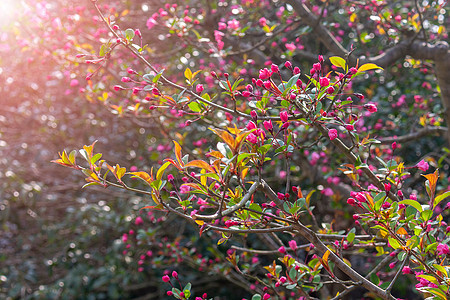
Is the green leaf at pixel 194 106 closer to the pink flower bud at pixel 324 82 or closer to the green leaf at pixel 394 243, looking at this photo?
the pink flower bud at pixel 324 82

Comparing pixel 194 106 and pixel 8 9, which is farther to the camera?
pixel 8 9

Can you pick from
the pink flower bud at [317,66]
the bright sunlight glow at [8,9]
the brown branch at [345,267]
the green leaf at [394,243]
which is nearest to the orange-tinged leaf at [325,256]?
the brown branch at [345,267]

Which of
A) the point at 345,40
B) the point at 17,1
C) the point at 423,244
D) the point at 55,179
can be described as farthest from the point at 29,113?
the point at 423,244

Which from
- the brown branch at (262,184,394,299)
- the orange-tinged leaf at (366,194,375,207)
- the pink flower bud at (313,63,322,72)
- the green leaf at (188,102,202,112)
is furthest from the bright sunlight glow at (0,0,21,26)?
the orange-tinged leaf at (366,194,375,207)

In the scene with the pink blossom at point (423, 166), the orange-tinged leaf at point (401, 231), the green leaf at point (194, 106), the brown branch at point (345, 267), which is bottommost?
the brown branch at point (345, 267)

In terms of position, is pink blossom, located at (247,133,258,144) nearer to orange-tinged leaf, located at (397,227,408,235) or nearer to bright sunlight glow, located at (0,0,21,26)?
orange-tinged leaf, located at (397,227,408,235)

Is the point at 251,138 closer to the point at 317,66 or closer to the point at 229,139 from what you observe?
the point at 229,139

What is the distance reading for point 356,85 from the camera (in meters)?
4.20

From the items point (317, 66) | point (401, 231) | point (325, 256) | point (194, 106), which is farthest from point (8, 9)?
point (401, 231)

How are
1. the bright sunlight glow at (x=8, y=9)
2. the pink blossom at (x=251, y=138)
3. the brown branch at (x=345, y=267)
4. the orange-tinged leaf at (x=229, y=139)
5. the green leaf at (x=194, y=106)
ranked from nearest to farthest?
1. the orange-tinged leaf at (x=229, y=139)
2. the pink blossom at (x=251, y=138)
3. the brown branch at (x=345, y=267)
4. the green leaf at (x=194, y=106)
5. the bright sunlight glow at (x=8, y=9)

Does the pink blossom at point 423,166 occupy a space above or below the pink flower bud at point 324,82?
below

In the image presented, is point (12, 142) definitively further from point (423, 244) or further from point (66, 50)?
point (423, 244)

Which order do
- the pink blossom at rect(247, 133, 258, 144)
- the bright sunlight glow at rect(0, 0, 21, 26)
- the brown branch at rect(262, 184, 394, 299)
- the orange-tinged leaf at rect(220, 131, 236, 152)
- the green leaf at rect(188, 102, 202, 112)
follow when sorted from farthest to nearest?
the bright sunlight glow at rect(0, 0, 21, 26) → the green leaf at rect(188, 102, 202, 112) → the brown branch at rect(262, 184, 394, 299) → the pink blossom at rect(247, 133, 258, 144) → the orange-tinged leaf at rect(220, 131, 236, 152)

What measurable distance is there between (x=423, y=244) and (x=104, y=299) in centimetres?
323
